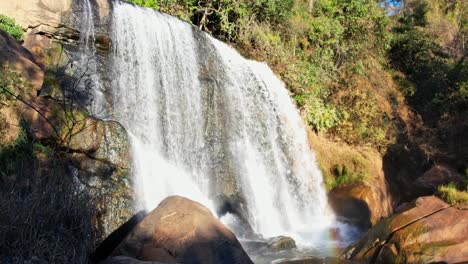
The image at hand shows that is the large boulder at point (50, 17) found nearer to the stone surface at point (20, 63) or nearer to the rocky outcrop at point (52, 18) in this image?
the rocky outcrop at point (52, 18)

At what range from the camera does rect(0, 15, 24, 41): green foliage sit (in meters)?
10.6

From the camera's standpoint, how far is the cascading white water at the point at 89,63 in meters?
10.6

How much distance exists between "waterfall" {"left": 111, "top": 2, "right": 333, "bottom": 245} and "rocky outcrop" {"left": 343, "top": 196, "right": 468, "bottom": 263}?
3.26 m

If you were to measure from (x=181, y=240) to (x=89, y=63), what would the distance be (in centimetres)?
622

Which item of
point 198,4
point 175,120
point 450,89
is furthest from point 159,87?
point 450,89

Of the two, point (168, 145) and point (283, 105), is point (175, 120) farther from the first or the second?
point (283, 105)

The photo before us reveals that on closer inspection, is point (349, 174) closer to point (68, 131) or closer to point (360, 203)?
point (360, 203)

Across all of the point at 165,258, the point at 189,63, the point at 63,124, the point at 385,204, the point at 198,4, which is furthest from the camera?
the point at 198,4

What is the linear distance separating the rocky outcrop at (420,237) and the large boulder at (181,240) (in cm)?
282

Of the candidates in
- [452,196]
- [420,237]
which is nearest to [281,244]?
[420,237]

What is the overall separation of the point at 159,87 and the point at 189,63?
4.75 ft

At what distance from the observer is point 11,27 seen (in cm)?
1067

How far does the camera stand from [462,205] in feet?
28.2

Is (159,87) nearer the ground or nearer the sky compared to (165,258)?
nearer the sky
